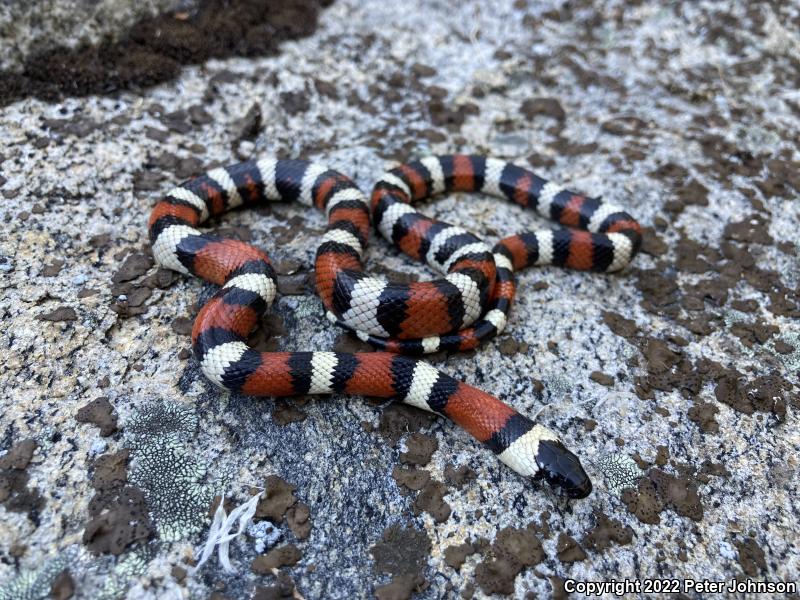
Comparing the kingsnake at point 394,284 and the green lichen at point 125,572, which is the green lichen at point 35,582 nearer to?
the green lichen at point 125,572

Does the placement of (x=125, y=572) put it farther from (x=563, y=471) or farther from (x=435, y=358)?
(x=563, y=471)

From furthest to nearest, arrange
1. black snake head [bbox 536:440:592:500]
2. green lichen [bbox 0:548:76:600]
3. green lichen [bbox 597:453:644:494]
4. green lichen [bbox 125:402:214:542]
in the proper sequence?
1. green lichen [bbox 597:453:644:494]
2. black snake head [bbox 536:440:592:500]
3. green lichen [bbox 125:402:214:542]
4. green lichen [bbox 0:548:76:600]

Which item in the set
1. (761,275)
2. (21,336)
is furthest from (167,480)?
(761,275)

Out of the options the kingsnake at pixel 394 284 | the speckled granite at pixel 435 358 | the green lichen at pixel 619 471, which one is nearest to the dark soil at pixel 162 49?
the speckled granite at pixel 435 358

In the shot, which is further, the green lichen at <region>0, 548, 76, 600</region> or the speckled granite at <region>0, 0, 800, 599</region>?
the speckled granite at <region>0, 0, 800, 599</region>

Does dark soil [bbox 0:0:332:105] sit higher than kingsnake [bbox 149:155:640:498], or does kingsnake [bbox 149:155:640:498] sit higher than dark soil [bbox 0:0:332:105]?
dark soil [bbox 0:0:332:105]

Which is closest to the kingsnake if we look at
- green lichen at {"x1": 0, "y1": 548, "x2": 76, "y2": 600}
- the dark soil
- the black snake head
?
the black snake head

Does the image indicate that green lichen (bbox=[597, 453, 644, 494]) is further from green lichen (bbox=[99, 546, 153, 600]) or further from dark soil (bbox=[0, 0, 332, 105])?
dark soil (bbox=[0, 0, 332, 105])
